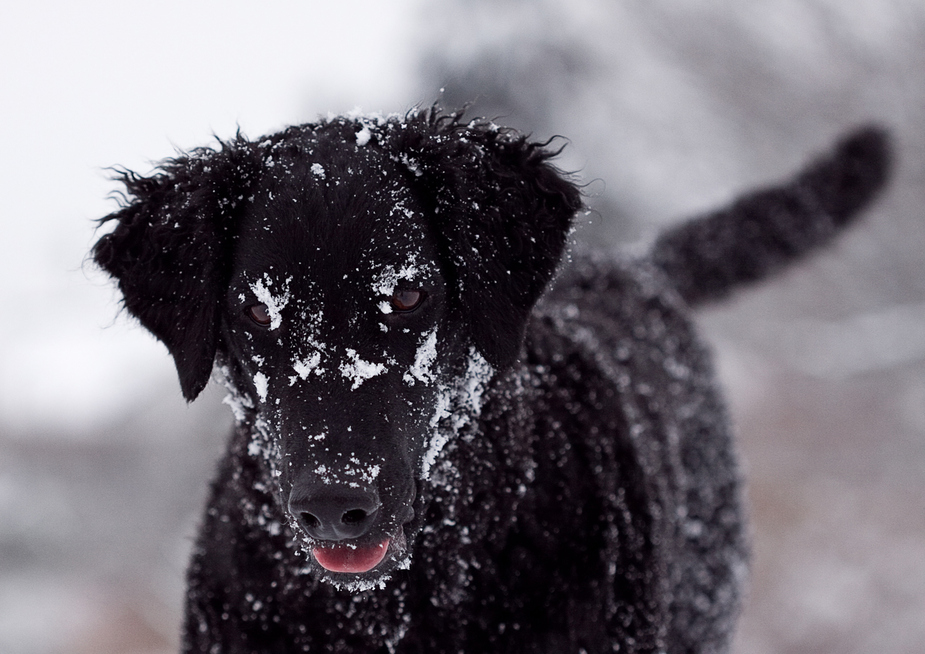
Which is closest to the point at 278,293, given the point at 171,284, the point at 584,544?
the point at 171,284

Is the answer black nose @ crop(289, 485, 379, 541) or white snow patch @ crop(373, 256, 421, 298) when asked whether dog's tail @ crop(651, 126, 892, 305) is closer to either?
white snow patch @ crop(373, 256, 421, 298)

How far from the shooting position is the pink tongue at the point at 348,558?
198cm

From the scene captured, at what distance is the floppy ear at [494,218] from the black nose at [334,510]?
59 cm

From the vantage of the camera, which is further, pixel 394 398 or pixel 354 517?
pixel 394 398

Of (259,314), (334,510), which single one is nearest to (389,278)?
(259,314)

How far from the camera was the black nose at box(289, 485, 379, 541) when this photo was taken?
1837 millimetres

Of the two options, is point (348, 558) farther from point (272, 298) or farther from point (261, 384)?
point (272, 298)

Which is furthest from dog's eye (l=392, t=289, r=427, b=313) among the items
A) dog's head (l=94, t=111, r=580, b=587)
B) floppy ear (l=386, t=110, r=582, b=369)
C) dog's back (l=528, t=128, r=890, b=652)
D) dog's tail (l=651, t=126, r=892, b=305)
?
dog's tail (l=651, t=126, r=892, b=305)

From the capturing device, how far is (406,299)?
2125mm

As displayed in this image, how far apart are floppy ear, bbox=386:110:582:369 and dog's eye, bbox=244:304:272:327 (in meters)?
0.50

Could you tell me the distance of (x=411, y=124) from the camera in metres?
2.44

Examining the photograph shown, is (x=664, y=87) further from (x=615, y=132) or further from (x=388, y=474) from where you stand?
(x=388, y=474)

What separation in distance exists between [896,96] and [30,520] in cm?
1872

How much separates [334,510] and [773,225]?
10.4ft
